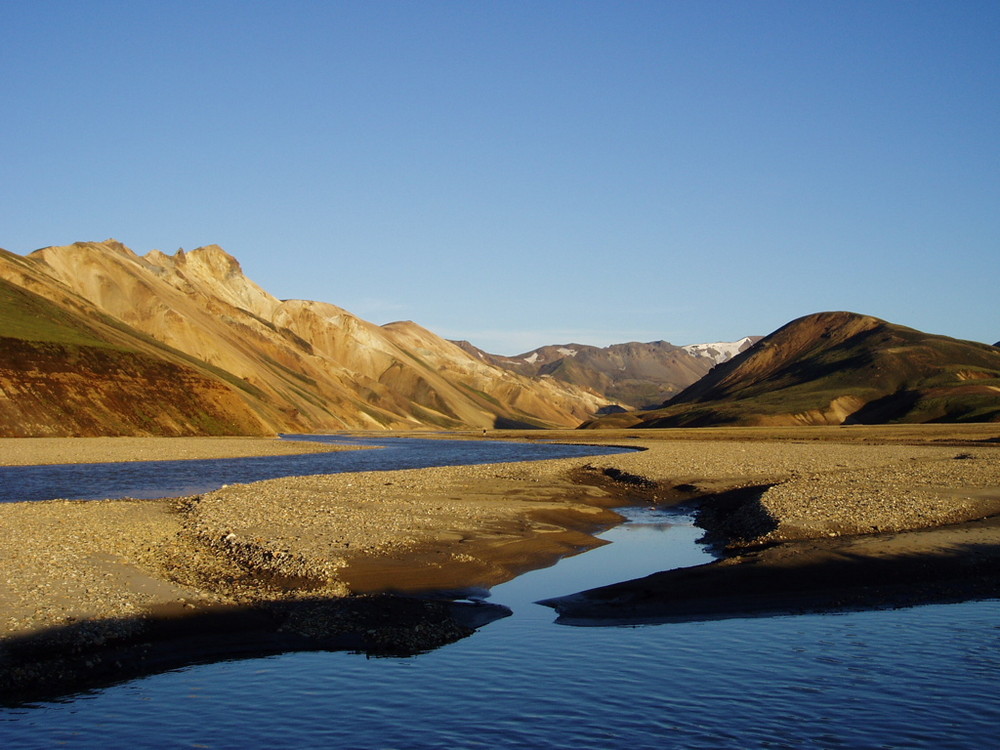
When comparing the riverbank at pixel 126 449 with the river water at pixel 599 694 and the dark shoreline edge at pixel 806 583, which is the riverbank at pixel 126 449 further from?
the river water at pixel 599 694

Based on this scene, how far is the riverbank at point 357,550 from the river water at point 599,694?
4.14 ft

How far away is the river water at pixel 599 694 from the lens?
12016 mm

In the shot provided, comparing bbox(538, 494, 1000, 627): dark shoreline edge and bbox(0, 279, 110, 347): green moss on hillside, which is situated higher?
bbox(0, 279, 110, 347): green moss on hillside

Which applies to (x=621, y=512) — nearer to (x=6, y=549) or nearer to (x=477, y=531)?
(x=477, y=531)

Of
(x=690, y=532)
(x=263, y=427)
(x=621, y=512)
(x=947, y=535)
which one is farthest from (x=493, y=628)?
(x=263, y=427)

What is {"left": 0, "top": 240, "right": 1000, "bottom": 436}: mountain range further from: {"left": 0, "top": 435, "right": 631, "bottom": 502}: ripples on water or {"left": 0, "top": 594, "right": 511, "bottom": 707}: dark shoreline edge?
{"left": 0, "top": 594, "right": 511, "bottom": 707}: dark shoreline edge

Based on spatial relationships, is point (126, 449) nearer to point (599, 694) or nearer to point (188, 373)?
point (188, 373)

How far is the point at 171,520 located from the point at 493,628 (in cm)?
1748

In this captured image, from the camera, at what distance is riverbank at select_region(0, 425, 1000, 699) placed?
1664 cm

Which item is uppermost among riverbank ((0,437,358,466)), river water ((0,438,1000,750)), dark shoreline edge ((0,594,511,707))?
riverbank ((0,437,358,466))

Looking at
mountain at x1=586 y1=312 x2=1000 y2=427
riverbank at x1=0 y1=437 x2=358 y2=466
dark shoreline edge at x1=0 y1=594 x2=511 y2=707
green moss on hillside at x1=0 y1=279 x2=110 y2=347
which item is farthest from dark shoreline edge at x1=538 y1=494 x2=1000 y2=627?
mountain at x1=586 y1=312 x2=1000 y2=427

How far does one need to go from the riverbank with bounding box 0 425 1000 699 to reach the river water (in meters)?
1.26

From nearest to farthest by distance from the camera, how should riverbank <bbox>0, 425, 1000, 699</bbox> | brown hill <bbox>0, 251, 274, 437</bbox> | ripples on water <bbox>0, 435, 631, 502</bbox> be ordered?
1. riverbank <bbox>0, 425, 1000, 699</bbox>
2. ripples on water <bbox>0, 435, 631, 502</bbox>
3. brown hill <bbox>0, 251, 274, 437</bbox>

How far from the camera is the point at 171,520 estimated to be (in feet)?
104
